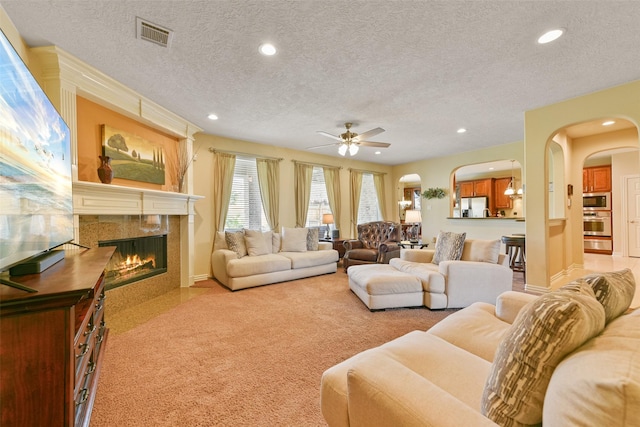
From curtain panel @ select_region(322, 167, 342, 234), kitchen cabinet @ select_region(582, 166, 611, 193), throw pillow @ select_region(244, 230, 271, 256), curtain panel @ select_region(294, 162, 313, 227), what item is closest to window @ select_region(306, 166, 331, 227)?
curtain panel @ select_region(322, 167, 342, 234)

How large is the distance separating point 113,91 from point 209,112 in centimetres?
111

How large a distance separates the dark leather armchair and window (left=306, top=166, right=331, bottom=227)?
4.08ft

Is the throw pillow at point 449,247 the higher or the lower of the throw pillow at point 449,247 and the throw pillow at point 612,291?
the lower

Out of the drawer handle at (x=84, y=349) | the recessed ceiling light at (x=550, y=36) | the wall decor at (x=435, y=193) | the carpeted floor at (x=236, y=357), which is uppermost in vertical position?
the recessed ceiling light at (x=550, y=36)

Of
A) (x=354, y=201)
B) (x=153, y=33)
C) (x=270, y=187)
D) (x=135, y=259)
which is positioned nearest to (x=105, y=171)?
(x=135, y=259)

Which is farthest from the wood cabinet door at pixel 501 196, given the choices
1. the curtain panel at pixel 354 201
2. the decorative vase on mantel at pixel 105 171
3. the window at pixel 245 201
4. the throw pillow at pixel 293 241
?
the decorative vase on mantel at pixel 105 171

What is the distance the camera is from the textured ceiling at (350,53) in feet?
6.31

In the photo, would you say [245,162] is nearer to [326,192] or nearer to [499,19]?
[326,192]

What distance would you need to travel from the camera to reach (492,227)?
597 centimetres

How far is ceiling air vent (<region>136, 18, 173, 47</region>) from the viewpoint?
80.6 inches

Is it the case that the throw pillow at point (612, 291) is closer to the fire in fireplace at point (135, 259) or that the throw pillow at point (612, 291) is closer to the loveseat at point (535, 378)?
the loveseat at point (535, 378)

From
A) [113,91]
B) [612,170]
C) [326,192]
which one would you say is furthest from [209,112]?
[612,170]

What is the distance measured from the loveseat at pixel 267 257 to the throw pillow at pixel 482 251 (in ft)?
7.92

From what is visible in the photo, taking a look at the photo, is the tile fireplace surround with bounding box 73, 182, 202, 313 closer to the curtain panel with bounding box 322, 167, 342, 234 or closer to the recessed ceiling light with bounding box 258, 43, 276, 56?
the recessed ceiling light with bounding box 258, 43, 276, 56
